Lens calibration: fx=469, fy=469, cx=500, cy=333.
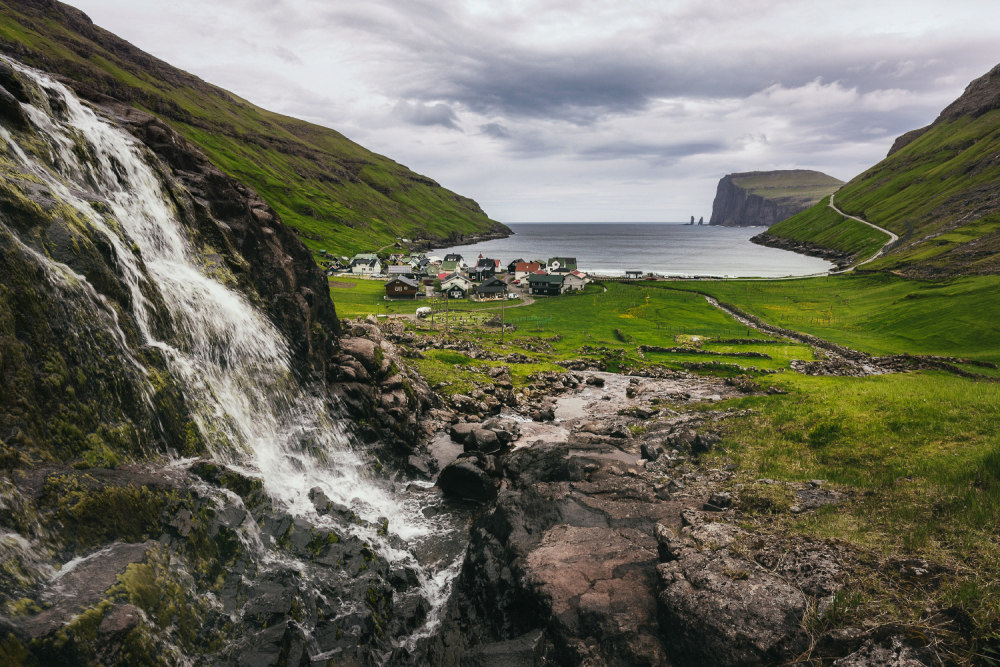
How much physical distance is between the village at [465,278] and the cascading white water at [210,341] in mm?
87747

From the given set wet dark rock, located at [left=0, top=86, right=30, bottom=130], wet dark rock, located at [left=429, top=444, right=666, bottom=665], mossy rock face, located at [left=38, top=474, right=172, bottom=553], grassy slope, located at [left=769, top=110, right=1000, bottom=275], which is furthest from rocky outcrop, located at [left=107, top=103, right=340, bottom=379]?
grassy slope, located at [left=769, top=110, right=1000, bottom=275]

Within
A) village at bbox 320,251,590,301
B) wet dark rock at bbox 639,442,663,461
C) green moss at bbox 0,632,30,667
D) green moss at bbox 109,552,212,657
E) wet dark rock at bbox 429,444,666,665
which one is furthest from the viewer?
village at bbox 320,251,590,301

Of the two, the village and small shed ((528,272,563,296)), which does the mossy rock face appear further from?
small shed ((528,272,563,296))

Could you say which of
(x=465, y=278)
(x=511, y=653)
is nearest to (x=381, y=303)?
(x=465, y=278)

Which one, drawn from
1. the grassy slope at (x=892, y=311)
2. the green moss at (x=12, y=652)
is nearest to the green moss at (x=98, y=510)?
the green moss at (x=12, y=652)

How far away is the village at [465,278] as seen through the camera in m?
127

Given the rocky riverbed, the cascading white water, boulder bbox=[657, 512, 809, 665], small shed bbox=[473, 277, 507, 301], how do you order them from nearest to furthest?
boulder bbox=[657, 512, 809, 665]
the rocky riverbed
the cascading white water
small shed bbox=[473, 277, 507, 301]

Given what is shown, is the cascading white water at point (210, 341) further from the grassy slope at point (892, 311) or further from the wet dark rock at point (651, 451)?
the grassy slope at point (892, 311)

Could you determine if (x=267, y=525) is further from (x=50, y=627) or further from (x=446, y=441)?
(x=446, y=441)

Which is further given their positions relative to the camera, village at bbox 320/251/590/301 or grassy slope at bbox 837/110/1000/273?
village at bbox 320/251/590/301

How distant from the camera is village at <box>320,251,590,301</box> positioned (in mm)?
127312

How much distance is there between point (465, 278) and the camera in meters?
137

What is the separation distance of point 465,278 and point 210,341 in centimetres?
11278

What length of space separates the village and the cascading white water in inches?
3455
